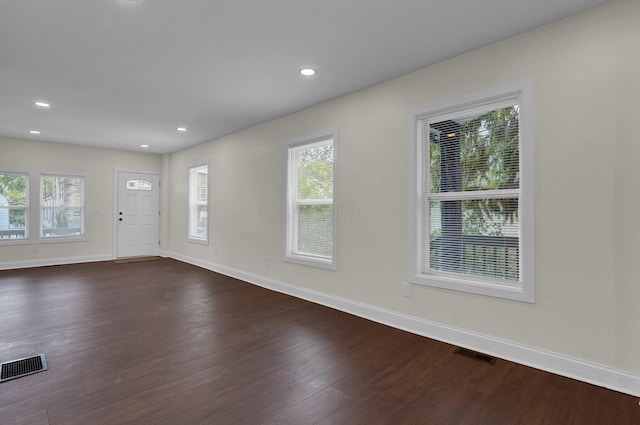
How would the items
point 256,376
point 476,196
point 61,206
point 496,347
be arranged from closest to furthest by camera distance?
point 256,376 → point 496,347 → point 476,196 → point 61,206

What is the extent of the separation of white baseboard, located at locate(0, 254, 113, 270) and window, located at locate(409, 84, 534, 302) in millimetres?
6853

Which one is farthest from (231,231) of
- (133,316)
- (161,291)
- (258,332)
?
(258,332)

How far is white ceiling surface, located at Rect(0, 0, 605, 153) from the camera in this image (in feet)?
7.11

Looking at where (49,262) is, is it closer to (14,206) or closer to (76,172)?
(14,206)

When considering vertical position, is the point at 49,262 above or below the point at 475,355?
above

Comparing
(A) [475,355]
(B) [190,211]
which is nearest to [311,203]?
(A) [475,355]

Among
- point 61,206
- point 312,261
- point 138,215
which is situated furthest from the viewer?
point 138,215

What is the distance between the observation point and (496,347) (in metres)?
2.55

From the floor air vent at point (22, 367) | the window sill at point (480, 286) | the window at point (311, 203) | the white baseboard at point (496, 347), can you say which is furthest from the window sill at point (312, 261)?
the floor air vent at point (22, 367)

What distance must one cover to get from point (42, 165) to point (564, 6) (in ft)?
26.8

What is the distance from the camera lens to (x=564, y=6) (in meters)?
2.15

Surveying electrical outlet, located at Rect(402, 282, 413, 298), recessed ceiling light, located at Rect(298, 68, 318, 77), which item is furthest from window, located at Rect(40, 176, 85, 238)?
electrical outlet, located at Rect(402, 282, 413, 298)

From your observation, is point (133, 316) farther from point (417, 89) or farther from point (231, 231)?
point (417, 89)

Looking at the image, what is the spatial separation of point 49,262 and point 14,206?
121cm
